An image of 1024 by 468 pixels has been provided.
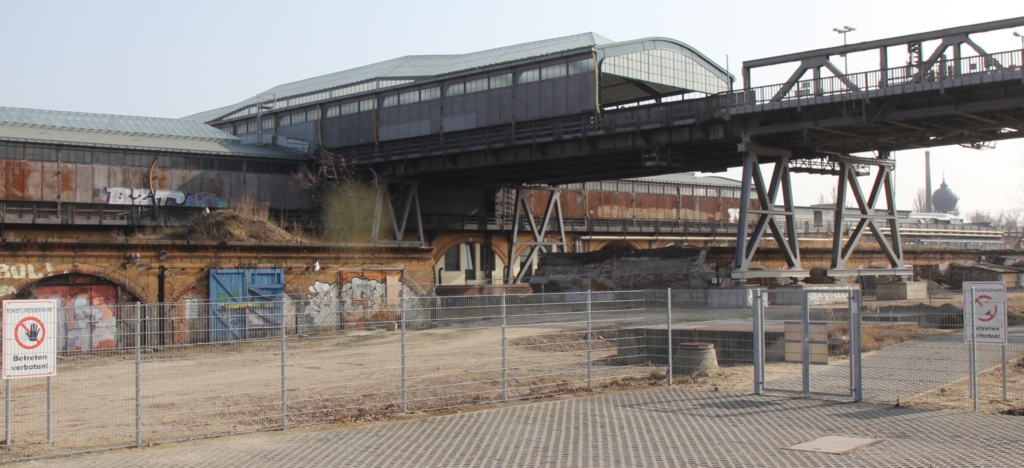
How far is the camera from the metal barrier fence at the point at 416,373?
13.8 m

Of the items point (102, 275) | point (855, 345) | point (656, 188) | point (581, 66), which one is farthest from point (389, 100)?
point (855, 345)

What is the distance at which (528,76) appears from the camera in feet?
160

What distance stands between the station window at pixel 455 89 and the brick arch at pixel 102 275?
86.3ft

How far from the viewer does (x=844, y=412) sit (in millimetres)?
14055

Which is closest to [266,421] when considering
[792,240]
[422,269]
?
[422,269]

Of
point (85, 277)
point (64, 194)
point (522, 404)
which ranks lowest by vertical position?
point (522, 404)

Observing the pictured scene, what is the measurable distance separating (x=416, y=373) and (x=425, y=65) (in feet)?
176

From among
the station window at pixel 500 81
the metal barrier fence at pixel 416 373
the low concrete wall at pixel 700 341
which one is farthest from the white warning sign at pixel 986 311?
the station window at pixel 500 81

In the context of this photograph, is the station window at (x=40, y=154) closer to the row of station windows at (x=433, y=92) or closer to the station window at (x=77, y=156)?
the station window at (x=77, y=156)

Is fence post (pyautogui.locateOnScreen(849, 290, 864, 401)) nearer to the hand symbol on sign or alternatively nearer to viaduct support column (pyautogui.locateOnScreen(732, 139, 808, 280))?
the hand symbol on sign

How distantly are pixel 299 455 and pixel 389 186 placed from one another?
4641 cm

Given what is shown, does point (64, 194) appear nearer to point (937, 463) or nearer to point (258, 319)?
point (258, 319)

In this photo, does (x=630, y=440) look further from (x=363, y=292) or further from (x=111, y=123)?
(x=111, y=123)

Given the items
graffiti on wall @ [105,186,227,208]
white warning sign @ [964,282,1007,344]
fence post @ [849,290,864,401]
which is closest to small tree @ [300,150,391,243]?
graffiti on wall @ [105,186,227,208]
